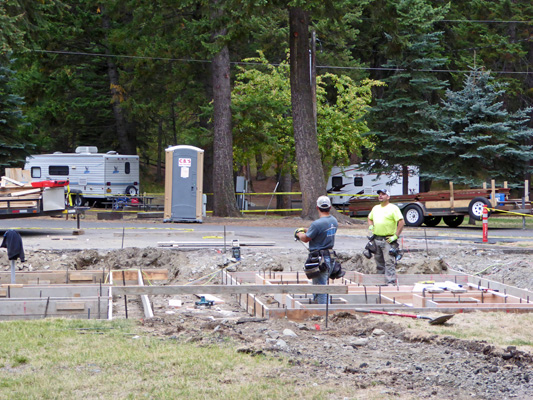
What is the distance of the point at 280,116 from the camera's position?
110ft

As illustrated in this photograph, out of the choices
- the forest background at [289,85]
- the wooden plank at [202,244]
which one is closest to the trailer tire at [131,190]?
the forest background at [289,85]

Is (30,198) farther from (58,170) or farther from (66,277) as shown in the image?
(58,170)

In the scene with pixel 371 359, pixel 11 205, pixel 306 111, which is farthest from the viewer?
pixel 306 111

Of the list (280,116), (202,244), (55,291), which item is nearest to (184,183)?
(202,244)

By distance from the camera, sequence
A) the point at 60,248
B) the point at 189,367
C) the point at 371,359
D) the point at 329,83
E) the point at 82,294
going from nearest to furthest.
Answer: the point at 189,367, the point at 371,359, the point at 82,294, the point at 60,248, the point at 329,83

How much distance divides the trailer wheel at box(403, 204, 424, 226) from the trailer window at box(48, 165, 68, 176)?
A: 18.3 m

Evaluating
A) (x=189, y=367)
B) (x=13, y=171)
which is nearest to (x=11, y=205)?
(x=13, y=171)

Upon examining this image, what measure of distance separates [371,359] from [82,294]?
238 inches

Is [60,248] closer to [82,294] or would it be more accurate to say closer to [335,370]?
[82,294]

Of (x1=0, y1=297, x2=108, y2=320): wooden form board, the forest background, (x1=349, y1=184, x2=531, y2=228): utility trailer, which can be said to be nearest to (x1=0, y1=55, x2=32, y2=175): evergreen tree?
the forest background

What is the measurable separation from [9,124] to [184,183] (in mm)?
11964

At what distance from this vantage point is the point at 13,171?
22250 millimetres

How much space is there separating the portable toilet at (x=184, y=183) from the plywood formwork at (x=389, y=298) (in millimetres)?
11553

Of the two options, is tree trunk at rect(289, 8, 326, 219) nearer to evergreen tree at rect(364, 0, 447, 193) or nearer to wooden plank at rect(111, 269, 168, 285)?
evergreen tree at rect(364, 0, 447, 193)
